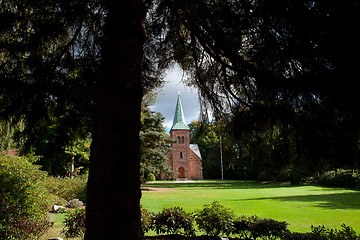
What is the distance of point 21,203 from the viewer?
174 inches

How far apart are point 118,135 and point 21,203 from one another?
339cm

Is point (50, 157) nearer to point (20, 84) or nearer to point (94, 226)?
point (20, 84)

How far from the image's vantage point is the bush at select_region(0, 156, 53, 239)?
4.12 metres

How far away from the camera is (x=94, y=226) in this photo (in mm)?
2264

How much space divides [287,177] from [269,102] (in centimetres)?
2755

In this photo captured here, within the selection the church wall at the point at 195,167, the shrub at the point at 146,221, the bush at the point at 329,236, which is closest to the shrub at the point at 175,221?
the shrub at the point at 146,221

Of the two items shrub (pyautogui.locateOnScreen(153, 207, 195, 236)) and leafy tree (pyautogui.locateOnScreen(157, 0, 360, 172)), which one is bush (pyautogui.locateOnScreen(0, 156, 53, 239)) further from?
leafy tree (pyautogui.locateOnScreen(157, 0, 360, 172))

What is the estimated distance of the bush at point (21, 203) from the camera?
4.12 meters

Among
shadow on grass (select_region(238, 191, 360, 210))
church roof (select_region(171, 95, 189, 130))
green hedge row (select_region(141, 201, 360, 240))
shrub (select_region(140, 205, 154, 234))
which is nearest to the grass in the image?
shrub (select_region(140, 205, 154, 234))

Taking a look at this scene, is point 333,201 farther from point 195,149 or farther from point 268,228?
point 195,149

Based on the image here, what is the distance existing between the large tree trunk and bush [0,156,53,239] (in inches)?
111

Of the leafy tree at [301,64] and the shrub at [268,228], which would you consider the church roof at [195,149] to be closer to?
the shrub at [268,228]

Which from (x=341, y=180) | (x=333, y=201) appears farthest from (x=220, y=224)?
(x=341, y=180)

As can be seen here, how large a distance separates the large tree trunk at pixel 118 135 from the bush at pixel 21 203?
2809 millimetres
